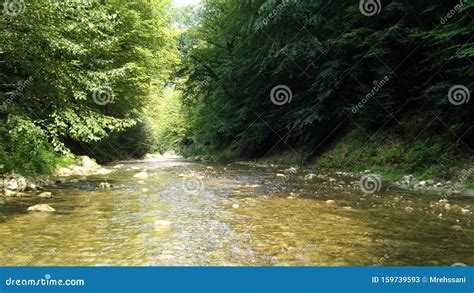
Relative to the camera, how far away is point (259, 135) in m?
22.8

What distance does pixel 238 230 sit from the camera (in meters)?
5.61

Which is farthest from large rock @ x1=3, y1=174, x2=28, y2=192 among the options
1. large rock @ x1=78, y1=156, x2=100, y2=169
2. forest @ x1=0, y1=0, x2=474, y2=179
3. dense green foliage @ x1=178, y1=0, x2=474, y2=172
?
dense green foliage @ x1=178, y1=0, x2=474, y2=172

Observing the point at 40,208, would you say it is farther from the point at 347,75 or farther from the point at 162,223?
the point at 347,75

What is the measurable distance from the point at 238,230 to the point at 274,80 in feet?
54.3

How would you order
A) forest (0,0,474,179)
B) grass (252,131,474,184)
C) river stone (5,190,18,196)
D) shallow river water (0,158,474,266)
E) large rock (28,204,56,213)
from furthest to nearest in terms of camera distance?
grass (252,131,474,184) < forest (0,0,474,179) < river stone (5,190,18,196) < large rock (28,204,56,213) < shallow river water (0,158,474,266)

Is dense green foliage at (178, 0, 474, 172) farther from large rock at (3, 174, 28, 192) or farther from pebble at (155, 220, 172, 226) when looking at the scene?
large rock at (3, 174, 28, 192)

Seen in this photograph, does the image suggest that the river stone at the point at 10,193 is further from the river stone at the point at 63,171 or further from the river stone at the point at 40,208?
the river stone at the point at 63,171

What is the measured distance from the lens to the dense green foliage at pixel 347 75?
11.2 m

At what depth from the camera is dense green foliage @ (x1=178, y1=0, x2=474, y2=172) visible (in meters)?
11.2

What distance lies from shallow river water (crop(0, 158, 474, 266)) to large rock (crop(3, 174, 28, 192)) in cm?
83

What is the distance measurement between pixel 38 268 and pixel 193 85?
26.4 meters

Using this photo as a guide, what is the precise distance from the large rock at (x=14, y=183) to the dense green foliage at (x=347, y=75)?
10.4 metres

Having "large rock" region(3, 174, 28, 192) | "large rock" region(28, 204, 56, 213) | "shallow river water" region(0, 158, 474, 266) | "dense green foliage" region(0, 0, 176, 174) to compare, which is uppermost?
"dense green foliage" region(0, 0, 176, 174)

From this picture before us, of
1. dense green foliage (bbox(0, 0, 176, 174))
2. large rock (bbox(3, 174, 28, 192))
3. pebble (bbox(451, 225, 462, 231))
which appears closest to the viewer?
pebble (bbox(451, 225, 462, 231))
